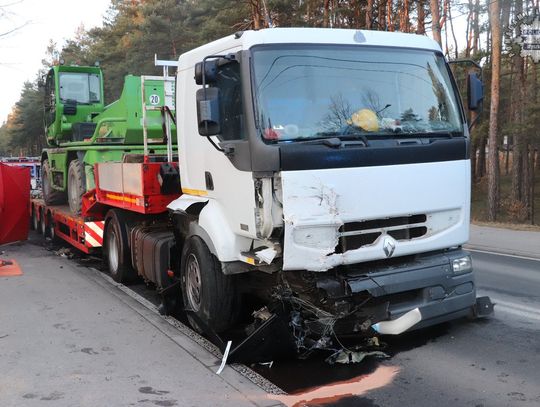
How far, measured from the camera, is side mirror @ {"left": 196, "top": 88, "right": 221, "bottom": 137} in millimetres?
4645

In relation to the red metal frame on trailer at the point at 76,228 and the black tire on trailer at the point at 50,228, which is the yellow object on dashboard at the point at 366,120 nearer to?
the red metal frame on trailer at the point at 76,228

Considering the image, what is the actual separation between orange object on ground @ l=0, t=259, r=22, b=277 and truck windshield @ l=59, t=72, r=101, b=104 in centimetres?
478

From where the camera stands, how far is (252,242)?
16.3 feet

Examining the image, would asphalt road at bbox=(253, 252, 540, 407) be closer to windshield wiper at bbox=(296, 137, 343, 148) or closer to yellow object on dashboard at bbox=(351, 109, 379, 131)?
windshield wiper at bbox=(296, 137, 343, 148)

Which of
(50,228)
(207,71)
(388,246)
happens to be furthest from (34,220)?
(388,246)

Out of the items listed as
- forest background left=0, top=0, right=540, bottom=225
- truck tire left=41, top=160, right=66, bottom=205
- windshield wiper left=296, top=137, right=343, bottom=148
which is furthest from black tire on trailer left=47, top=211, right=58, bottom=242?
windshield wiper left=296, top=137, right=343, bottom=148

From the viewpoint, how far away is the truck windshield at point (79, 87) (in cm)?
1295

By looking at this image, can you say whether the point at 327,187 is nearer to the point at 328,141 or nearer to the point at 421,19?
the point at 328,141

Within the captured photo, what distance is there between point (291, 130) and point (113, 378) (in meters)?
2.46

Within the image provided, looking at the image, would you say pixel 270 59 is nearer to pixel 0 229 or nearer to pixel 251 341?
pixel 251 341

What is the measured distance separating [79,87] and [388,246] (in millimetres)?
10559

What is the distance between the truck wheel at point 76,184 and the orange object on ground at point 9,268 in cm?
143

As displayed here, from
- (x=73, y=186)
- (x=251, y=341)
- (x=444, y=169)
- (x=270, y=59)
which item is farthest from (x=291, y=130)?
(x=73, y=186)

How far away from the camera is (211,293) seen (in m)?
5.36
